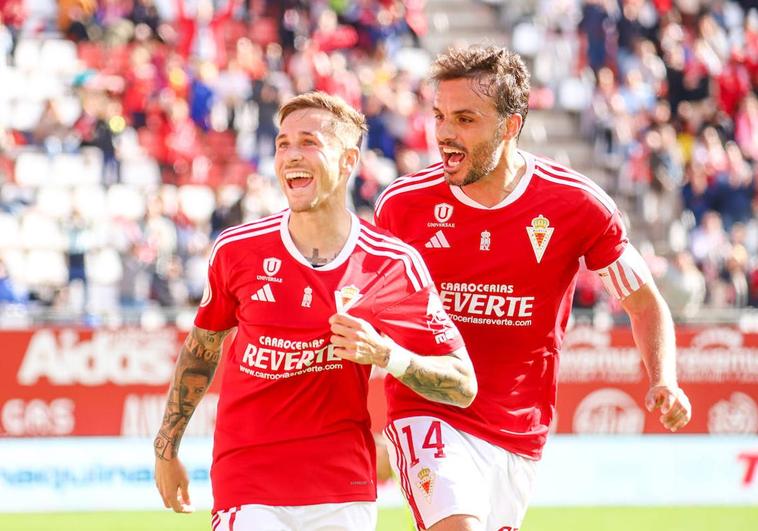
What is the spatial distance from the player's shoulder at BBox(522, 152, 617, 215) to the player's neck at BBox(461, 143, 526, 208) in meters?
0.16

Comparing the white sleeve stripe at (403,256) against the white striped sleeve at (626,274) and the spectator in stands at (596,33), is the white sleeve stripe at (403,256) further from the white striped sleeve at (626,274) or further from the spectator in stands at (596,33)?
the spectator in stands at (596,33)

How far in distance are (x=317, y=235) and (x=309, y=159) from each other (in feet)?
1.11

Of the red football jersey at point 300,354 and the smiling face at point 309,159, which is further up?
the smiling face at point 309,159

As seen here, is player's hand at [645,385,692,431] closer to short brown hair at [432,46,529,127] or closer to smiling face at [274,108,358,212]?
short brown hair at [432,46,529,127]

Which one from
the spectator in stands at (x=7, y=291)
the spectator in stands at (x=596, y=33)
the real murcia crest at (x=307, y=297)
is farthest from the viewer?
the spectator in stands at (x=596, y=33)

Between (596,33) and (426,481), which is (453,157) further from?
(596,33)

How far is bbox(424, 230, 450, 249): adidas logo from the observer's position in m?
6.47

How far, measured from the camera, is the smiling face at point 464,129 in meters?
6.29

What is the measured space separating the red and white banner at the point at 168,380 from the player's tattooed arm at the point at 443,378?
7868 millimetres

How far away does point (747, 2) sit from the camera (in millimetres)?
23047

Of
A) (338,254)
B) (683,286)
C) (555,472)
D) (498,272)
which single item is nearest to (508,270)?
(498,272)

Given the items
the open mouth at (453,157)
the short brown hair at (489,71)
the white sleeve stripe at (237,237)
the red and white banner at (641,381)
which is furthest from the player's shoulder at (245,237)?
the red and white banner at (641,381)

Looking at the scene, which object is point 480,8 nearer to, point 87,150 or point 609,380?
point 87,150

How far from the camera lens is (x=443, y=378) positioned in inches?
219
